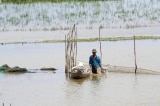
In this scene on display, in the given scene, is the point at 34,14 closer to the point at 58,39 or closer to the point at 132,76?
the point at 58,39

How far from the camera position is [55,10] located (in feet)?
102

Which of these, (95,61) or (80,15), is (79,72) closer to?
(95,61)

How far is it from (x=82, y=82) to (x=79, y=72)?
30cm

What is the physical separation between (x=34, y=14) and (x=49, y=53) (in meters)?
10.0

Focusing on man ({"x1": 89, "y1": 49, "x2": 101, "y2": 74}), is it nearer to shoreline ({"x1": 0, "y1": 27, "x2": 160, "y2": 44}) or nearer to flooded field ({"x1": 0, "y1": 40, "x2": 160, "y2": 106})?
flooded field ({"x1": 0, "y1": 40, "x2": 160, "y2": 106})

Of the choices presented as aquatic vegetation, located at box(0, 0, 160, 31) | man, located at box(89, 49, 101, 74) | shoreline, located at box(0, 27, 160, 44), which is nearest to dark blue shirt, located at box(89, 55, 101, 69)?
man, located at box(89, 49, 101, 74)

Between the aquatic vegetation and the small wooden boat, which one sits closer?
the small wooden boat

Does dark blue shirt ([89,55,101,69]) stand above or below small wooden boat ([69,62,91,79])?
above

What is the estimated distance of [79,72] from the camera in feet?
47.4

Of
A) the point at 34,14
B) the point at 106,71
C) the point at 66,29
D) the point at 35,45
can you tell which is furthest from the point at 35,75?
the point at 34,14

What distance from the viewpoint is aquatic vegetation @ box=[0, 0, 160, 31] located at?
25670mm

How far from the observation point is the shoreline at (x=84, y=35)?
874 inches

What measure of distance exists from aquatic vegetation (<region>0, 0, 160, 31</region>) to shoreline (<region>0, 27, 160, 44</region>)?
67 centimetres

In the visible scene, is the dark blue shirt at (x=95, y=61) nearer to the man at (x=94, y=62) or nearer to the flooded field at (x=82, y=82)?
the man at (x=94, y=62)
